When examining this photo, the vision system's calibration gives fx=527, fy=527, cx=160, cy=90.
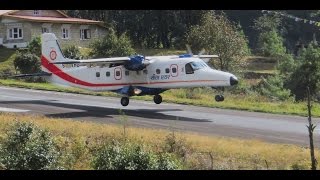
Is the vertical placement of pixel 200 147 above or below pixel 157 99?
below

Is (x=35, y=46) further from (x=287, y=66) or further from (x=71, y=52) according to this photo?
(x=287, y=66)

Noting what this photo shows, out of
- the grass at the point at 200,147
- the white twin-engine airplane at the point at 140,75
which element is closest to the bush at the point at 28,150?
the grass at the point at 200,147

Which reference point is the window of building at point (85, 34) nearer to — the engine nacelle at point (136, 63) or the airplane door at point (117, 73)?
the airplane door at point (117, 73)

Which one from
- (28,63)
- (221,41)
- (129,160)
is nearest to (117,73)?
(129,160)

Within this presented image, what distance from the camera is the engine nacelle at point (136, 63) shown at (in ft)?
86.8

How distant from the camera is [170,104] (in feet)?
98.1

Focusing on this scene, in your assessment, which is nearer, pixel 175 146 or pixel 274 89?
pixel 175 146

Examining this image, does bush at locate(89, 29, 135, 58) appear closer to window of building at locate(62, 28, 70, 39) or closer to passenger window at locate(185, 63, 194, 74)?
window of building at locate(62, 28, 70, 39)

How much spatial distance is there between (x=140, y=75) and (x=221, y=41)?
20.2m

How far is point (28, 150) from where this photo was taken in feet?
42.9

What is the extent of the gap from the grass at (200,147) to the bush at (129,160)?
2.21 metres

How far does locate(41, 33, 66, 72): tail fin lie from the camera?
99.1ft

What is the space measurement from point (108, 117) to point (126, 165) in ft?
37.3
